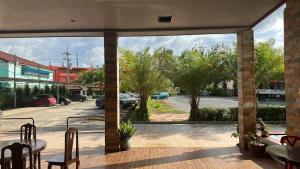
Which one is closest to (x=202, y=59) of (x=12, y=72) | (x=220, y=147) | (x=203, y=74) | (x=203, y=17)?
(x=203, y=74)

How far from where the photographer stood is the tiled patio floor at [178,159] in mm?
5961

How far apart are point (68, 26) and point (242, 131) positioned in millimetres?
4581

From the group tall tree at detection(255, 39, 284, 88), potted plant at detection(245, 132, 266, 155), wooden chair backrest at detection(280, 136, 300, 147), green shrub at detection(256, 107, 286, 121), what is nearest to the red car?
tall tree at detection(255, 39, 284, 88)

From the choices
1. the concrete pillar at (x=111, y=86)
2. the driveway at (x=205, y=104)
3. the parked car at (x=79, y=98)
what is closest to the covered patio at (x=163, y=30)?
the concrete pillar at (x=111, y=86)

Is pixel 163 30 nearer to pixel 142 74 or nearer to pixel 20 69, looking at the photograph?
pixel 142 74

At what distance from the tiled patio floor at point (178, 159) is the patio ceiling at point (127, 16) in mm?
2774

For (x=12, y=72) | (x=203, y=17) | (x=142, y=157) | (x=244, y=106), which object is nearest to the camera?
(x=203, y=17)

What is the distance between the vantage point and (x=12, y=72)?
25.6 metres

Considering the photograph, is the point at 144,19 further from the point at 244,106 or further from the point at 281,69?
the point at 281,69

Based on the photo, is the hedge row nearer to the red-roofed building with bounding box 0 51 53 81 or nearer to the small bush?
the red-roofed building with bounding box 0 51 53 81

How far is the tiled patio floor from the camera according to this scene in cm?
596

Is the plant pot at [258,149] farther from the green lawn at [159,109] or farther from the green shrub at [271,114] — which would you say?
the green lawn at [159,109]

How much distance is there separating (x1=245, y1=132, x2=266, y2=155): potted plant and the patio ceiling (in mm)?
2462

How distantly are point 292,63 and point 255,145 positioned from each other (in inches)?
112
